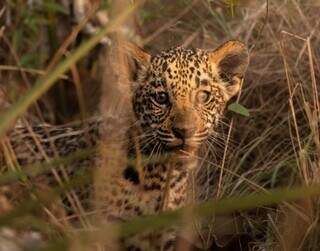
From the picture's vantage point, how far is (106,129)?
463 centimetres

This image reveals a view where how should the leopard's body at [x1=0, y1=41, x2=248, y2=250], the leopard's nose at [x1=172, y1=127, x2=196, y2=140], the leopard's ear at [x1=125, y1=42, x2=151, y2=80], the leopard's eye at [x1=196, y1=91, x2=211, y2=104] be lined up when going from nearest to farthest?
the leopard's nose at [x1=172, y1=127, x2=196, y2=140], the leopard's body at [x1=0, y1=41, x2=248, y2=250], the leopard's eye at [x1=196, y1=91, x2=211, y2=104], the leopard's ear at [x1=125, y1=42, x2=151, y2=80]

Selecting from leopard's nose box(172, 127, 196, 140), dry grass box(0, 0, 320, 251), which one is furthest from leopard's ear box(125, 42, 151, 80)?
leopard's nose box(172, 127, 196, 140)

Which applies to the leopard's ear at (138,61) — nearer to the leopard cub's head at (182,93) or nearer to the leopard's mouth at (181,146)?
the leopard cub's head at (182,93)

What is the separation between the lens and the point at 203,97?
4.46 meters

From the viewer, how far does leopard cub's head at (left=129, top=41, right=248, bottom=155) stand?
4277 mm

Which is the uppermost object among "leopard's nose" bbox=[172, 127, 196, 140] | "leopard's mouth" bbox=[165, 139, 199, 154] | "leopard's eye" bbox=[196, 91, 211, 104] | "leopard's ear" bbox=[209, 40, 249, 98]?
"leopard's ear" bbox=[209, 40, 249, 98]

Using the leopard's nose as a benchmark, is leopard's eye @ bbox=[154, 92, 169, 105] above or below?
above

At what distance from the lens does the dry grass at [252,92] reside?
171 inches

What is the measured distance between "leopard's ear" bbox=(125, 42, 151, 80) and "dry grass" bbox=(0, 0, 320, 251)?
0.33 meters

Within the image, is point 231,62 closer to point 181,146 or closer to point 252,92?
point 181,146

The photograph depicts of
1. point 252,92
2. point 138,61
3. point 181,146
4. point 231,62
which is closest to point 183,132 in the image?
point 181,146

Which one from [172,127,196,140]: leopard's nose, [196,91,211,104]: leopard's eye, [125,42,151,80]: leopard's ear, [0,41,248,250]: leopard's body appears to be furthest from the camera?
[125,42,151,80]: leopard's ear

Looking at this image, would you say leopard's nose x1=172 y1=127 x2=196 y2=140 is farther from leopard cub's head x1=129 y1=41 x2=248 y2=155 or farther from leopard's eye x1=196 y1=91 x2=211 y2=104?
leopard's eye x1=196 y1=91 x2=211 y2=104

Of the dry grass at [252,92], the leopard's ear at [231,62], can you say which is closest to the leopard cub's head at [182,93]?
the leopard's ear at [231,62]
